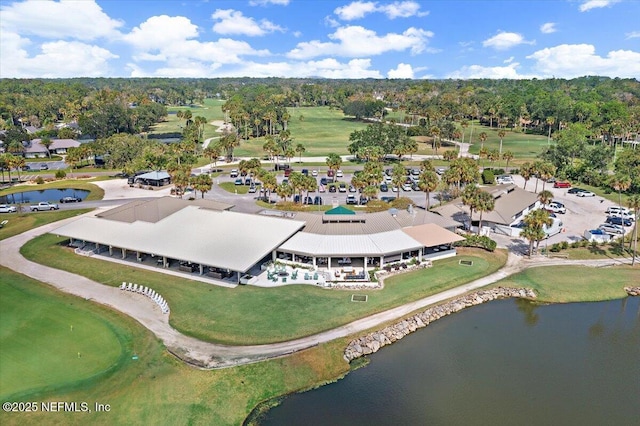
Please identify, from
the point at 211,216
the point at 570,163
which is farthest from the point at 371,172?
the point at 570,163

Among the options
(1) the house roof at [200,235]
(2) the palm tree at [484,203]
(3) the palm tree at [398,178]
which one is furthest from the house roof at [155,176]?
(2) the palm tree at [484,203]

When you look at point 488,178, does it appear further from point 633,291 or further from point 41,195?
point 41,195

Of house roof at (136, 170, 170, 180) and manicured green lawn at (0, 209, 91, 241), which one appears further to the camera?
house roof at (136, 170, 170, 180)

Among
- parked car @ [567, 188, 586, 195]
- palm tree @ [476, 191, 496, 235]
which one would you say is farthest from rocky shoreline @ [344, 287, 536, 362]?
parked car @ [567, 188, 586, 195]

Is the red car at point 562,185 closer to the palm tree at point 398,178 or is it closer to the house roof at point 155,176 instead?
the palm tree at point 398,178

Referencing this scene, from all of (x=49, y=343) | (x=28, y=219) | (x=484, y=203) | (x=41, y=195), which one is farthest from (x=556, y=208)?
(x=41, y=195)

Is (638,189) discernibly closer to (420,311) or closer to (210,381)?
(420,311)

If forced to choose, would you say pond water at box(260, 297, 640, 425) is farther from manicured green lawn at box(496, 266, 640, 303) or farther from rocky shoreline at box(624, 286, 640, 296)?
rocky shoreline at box(624, 286, 640, 296)

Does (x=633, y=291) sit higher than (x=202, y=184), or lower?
lower
